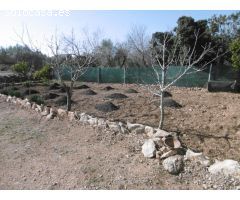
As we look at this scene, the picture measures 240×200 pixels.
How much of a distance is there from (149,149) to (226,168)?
1080 millimetres

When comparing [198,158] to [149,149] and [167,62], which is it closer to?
[149,149]

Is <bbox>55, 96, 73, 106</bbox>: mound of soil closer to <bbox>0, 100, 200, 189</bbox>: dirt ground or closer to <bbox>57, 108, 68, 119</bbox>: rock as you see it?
<bbox>57, 108, 68, 119</bbox>: rock

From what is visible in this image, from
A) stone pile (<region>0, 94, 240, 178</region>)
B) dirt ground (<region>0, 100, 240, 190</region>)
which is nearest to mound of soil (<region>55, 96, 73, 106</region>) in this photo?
stone pile (<region>0, 94, 240, 178</region>)

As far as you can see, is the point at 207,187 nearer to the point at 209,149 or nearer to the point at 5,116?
the point at 209,149

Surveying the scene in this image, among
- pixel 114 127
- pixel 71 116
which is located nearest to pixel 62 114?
pixel 71 116

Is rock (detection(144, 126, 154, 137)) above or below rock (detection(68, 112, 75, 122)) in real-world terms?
above

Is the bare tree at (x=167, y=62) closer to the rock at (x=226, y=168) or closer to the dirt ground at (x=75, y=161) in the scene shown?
the dirt ground at (x=75, y=161)

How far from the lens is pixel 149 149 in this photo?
4.09 metres

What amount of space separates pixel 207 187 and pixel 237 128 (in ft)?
11.5

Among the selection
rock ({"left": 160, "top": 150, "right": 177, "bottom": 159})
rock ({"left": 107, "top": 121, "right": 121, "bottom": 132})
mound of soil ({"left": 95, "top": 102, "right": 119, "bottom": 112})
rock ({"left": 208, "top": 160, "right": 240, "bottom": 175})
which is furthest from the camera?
mound of soil ({"left": 95, "top": 102, "right": 119, "bottom": 112})

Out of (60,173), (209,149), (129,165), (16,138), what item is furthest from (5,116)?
(209,149)

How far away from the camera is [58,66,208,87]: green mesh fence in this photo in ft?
48.0

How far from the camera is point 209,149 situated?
512cm

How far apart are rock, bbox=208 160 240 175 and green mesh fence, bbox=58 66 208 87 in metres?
11.2
